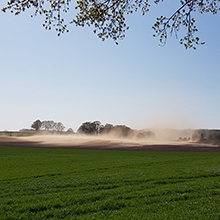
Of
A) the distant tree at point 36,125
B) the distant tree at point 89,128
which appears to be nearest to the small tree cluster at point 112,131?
the distant tree at point 89,128

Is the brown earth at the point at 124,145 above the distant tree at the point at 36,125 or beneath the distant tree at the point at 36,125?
beneath

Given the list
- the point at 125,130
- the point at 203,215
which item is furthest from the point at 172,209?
the point at 125,130

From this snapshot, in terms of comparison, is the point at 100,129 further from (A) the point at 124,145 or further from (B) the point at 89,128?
(A) the point at 124,145

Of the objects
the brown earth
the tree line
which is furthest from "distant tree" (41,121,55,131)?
the brown earth

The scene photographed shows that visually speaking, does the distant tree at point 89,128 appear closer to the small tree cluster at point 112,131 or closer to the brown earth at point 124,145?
the small tree cluster at point 112,131

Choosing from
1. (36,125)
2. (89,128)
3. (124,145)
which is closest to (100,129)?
(89,128)

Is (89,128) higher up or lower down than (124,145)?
higher up

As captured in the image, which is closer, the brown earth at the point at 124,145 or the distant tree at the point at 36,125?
the brown earth at the point at 124,145

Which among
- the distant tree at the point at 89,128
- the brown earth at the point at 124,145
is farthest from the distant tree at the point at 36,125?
the brown earth at the point at 124,145

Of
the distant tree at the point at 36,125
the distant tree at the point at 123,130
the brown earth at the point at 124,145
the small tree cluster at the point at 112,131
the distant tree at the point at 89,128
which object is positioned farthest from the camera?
the distant tree at the point at 36,125

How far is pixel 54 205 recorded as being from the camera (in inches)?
403

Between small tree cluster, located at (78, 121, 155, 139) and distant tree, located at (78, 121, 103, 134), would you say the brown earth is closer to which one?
small tree cluster, located at (78, 121, 155, 139)

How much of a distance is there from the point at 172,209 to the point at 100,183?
6.29 metres

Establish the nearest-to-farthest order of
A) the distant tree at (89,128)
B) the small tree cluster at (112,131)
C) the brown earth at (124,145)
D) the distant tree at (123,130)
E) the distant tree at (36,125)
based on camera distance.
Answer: the brown earth at (124,145) → the small tree cluster at (112,131) → the distant tree at (123,130) → the distant tree at (89,128) → the distant tree at (36,125)
